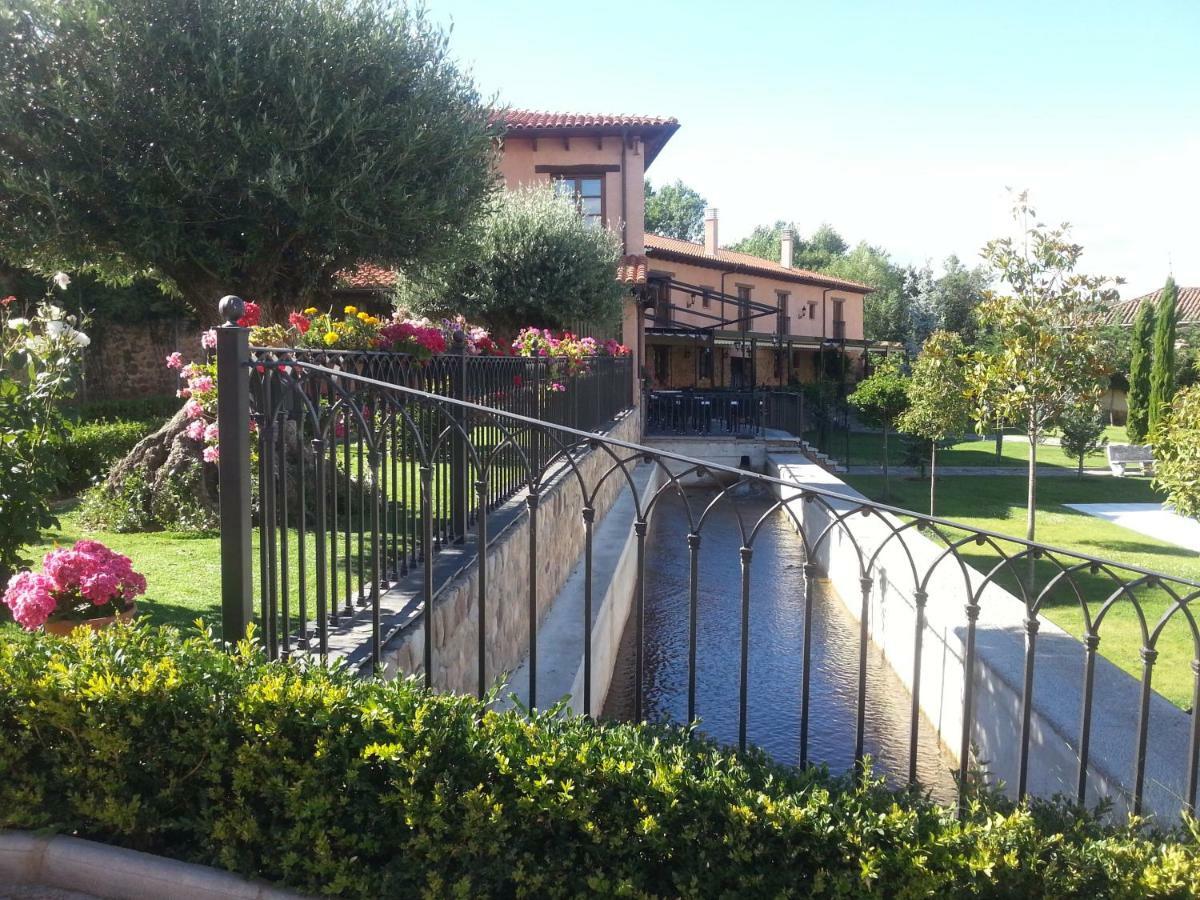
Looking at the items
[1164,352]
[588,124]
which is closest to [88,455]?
[588,124]

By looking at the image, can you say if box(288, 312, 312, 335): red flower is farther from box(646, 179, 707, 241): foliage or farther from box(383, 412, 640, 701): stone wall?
box(646, 179, 707, 241): foliage

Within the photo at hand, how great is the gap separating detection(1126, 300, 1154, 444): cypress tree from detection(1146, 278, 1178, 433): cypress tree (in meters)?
0.47

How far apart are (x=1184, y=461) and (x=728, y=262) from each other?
28.0 m

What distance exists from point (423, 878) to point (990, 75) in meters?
10.7

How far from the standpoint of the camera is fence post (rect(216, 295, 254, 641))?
10.7 ft

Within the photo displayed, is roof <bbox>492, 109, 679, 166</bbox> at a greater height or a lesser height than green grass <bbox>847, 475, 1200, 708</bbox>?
greater

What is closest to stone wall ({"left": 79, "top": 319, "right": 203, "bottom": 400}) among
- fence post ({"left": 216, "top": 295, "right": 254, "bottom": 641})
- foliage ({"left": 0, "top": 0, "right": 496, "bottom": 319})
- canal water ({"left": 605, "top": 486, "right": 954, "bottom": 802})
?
foliage ({"left": 0, "top": 0, "right": 496, "bottom": 319})

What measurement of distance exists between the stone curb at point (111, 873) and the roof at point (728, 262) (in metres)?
28.5

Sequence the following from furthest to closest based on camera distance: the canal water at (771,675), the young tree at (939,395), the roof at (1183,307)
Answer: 1. the roof at (1183,307)
2. the young tree at (939,395)
3. the canal water at (771,675)

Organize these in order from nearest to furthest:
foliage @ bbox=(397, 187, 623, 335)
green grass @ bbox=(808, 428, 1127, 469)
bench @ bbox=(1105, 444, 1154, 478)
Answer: foliage @ bbox=(397, 187, 623, 335) → bench @ bbox=(1105, 444, 1154, 478) → green grass @ bbox=(808, 428, 1127, 469)

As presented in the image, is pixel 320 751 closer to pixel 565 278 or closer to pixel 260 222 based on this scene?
pixel 260 222

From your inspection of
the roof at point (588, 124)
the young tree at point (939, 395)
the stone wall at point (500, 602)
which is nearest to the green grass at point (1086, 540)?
the young tree at point (939, 395)

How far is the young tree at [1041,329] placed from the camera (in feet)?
38.7

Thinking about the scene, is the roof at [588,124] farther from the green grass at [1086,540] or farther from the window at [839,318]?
the window at [839,318]
